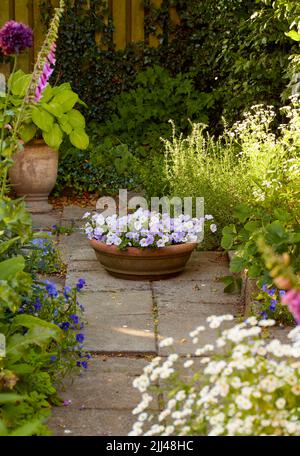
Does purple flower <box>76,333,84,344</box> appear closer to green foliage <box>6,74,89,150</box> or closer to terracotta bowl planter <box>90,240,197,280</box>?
terracotta bowl planter <box>90,240,197,280</box>

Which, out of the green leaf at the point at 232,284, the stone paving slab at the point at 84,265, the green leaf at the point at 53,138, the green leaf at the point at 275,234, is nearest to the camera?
the green leaf at the point at 275,234

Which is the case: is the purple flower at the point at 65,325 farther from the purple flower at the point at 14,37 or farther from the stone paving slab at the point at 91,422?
the purple flower at the point at 14,37

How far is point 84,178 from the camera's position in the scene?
730cm

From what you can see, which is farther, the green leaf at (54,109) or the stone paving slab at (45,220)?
the green leaf at (54,109)

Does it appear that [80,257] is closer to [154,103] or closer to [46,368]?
[46,368]

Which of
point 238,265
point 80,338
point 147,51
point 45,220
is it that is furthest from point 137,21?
point 80,338

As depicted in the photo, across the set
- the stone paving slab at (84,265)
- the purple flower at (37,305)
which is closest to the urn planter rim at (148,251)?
the stone paving slab at (84,265)

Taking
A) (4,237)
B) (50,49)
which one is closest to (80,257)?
(4,237)

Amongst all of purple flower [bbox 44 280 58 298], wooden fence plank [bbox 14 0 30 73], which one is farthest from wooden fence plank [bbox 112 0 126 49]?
purple flower [bbox 44 280 58 298]

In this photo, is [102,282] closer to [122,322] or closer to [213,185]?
[122,322]

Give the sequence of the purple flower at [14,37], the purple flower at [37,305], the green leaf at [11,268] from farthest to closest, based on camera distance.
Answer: the purple flower at [37,305], the green leaf at [11,268], the purple flower at [14,37]

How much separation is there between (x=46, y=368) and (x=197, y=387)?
642 millimetres

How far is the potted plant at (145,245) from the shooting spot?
5.02m

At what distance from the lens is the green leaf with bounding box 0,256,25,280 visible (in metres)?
3.33
